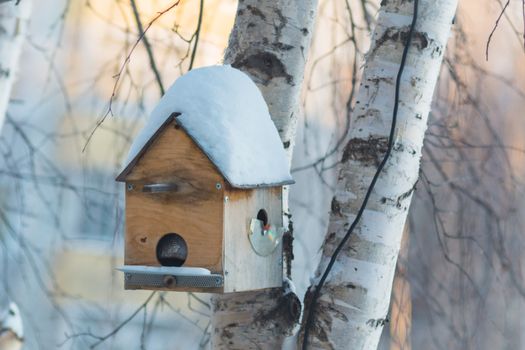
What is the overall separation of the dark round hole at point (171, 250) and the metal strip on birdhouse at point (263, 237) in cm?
14

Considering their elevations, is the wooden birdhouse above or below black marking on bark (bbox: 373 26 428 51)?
below

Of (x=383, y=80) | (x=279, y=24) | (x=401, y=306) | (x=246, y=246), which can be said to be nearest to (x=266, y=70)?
(x=279, y=24)

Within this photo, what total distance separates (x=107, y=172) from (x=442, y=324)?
91.4 inches

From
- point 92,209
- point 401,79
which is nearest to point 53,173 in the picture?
point 92,209

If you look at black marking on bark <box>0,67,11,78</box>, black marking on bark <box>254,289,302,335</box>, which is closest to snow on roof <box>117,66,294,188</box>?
black marking on bark <box>254,289,302,335</box>

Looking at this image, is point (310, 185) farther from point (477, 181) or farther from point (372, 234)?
point (372, 234)

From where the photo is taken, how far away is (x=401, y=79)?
7.34 feet

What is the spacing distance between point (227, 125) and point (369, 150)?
0.36m

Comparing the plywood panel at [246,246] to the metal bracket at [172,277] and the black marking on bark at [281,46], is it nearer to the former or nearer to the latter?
the metal bracket at [172,277]

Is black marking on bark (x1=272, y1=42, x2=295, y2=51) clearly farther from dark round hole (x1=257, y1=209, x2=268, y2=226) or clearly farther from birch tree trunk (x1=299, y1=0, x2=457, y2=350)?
dark round hole (x1=257, y1=209, x2=268, y2=226)

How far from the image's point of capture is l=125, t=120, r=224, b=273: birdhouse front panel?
199 centimetres

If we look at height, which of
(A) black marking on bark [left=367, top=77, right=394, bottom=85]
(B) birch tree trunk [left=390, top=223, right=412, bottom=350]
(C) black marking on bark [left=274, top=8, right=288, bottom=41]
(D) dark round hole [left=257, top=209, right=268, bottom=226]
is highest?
(C) black marking on bark [left=274, top=8, right=288, bottom=41]

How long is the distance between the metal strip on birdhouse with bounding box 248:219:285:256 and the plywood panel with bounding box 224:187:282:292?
11 mm

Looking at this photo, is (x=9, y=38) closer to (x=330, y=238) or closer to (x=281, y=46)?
(x=281, y=46)
